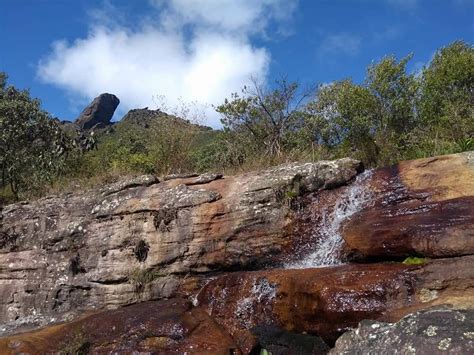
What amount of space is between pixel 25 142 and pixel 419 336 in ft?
65.7

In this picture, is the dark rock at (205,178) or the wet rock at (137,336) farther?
the dark rock at (205,178)

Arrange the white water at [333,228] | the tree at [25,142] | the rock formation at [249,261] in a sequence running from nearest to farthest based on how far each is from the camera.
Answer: the rock formation at [249,261], the white water at [333,228], the tree at [25,142]

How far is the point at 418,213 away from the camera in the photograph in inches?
313

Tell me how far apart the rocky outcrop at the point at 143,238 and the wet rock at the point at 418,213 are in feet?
3.71

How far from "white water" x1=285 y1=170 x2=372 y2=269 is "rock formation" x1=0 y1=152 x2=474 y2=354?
27 millimetres

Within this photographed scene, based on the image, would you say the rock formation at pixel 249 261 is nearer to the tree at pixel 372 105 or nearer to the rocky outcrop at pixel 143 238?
the rocky outcrop at pixel 143 238

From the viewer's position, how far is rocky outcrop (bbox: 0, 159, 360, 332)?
1008 centimetres

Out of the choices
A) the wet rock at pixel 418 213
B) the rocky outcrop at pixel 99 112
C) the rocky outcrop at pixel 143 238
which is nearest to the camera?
the wet rock at pixel 418 213

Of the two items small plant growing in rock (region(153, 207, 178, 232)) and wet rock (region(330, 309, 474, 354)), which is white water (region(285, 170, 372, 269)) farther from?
wet rock (region(330, 309, 474, 354))

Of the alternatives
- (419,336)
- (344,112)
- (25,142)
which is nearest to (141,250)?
(419,336)

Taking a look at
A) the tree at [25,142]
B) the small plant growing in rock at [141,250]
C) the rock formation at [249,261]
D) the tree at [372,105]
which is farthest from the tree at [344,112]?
the small plant growing in rock at [141,250]

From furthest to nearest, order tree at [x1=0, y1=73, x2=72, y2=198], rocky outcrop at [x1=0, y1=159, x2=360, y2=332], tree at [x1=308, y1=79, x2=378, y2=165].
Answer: tree at [x1=308, y1=79, x2=378, y2=165] → tree at [x1=0, y1=73, x2=72, y2=198] → rocky outcrop at [x1=0, y1=159, x2=360, y2=332]

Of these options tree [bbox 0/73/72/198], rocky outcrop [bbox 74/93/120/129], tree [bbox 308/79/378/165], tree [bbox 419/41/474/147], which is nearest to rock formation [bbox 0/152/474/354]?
tree [bbox 0/73/72/198]

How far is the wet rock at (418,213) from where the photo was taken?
23.2 ft
